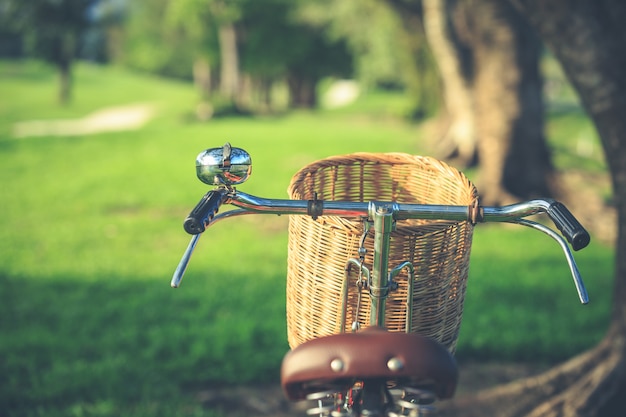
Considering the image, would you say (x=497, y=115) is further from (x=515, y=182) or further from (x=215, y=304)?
(x=215, y=304)

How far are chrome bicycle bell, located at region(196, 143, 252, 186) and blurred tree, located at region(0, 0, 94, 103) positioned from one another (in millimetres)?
29092

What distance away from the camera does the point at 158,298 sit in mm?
5855

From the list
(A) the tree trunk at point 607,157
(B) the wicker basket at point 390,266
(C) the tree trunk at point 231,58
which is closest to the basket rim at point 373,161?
(B) the wicker basket at point 390,266

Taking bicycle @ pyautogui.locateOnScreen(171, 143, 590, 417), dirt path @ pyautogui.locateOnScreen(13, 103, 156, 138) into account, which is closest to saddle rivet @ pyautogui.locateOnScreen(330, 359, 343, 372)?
bicycle @ pyautogui.locateOnScreen(171, 143, 590, 417)

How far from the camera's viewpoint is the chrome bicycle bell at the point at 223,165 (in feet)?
6.11

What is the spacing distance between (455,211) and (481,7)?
638 cm

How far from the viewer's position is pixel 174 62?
53312mm

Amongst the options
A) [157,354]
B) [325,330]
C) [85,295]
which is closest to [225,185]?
[325,330]

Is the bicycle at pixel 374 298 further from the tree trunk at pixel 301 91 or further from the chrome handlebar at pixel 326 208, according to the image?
the tree trunk at pixel 301 91

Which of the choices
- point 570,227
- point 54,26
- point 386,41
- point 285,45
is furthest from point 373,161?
point 54,26

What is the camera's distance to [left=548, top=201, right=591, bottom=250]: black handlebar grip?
169 centimetres

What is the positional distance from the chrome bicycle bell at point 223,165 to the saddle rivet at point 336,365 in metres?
0.65

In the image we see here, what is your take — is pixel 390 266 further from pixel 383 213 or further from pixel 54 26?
pixel 54 26

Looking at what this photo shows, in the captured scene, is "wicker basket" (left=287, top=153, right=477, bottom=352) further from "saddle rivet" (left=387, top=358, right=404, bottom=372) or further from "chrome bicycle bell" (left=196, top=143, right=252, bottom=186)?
"saddle rivet" (left=387, top=358, right=404, bottom=372)
